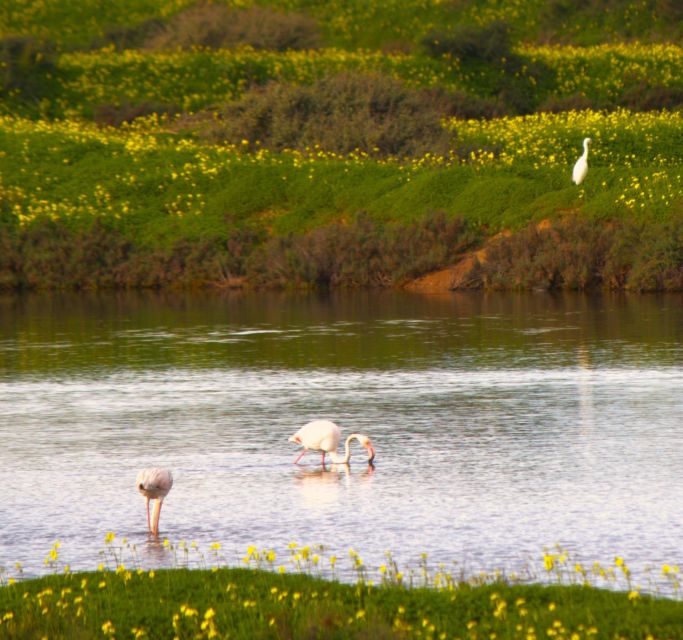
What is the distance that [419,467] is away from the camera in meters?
12.8

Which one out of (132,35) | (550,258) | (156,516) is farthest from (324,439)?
(132,35)

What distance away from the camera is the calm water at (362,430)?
1040 cm

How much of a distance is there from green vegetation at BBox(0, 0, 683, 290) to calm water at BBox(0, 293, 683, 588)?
22.9ft

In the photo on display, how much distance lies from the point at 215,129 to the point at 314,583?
36.6 meters

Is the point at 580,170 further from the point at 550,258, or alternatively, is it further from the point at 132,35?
the point at 132,35

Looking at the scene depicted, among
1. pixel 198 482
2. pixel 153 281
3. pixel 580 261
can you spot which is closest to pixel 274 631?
Answer: pixel 198 482

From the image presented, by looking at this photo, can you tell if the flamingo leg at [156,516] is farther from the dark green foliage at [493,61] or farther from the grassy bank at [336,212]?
the dark green foliage at [493,61]

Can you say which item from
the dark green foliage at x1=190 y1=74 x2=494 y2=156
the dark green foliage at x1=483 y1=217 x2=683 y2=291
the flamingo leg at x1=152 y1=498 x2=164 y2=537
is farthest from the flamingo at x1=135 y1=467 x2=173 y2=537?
the dark green foliage at x1=190 y1=74 x2=494 y2=156

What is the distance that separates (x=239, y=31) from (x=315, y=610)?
56.1 m

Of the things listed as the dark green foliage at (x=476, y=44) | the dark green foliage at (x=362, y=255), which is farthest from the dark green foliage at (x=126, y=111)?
the dark green foliage at (x=362, y=255)

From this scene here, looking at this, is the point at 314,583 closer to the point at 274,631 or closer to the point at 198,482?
the point at 274,631

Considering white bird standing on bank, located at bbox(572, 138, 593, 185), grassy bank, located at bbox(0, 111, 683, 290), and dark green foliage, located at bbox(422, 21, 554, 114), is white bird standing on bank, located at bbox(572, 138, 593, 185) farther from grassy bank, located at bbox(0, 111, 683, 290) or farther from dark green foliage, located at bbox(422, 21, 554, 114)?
dark green foliage, located at bbox(422, 21, 554, 114)

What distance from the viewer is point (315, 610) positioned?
783 cm

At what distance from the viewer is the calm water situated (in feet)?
34.1
